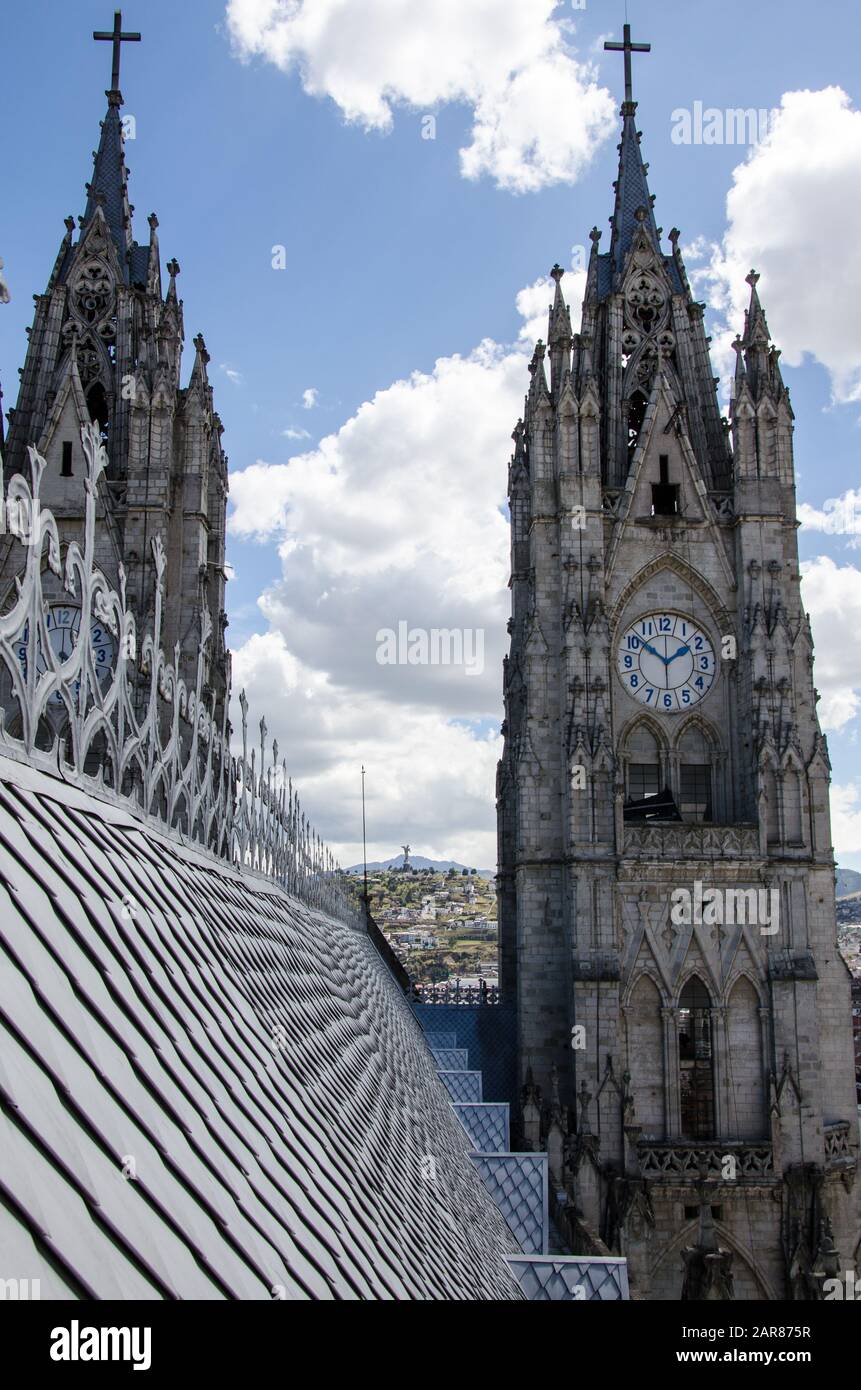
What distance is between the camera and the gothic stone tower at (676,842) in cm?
3472

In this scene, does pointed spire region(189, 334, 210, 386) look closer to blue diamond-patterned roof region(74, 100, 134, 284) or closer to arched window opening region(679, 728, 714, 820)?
blue diamond-patterned roof region(74, 100, 134, 284)

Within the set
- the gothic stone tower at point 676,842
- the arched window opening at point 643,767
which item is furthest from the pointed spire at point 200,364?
the arched window opening at point 643,767

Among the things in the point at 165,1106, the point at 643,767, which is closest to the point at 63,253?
the point at 643,767

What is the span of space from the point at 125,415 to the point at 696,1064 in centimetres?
2557

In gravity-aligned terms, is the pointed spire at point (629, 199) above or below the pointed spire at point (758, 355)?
above

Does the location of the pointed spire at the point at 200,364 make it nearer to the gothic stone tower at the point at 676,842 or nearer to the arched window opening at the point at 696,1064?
the gothic stone tower at the point at 676,842

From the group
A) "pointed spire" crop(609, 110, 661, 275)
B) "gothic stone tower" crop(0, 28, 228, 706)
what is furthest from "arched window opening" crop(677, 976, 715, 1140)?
"pointed spire" crop(609, 110, 661, 275)

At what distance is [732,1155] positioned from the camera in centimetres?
3484

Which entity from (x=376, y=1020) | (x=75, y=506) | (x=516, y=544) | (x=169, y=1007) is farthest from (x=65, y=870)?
(x=516, y=544)

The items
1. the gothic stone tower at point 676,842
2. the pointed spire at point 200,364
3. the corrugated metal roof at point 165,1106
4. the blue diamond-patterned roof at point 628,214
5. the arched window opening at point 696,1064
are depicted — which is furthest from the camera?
the blue diamond-patterned roof at point 628,214

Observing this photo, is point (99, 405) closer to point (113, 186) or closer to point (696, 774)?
point (113, 186)

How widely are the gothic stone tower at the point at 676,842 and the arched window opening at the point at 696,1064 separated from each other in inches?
2.3

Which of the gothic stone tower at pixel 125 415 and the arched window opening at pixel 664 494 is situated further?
Answer: the arched window opening at pixel 664 494

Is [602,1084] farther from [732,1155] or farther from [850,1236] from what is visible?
[850,1236]
